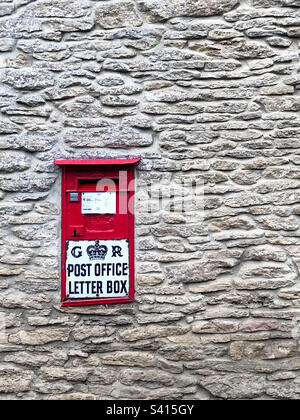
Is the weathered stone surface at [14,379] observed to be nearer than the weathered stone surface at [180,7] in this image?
Yes

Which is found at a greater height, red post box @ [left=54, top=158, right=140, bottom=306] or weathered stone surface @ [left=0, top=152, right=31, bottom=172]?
weathered stone surface @ [left=0, top=152, right=31, bottom=172]

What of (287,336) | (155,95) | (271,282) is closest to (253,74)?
(155,95)

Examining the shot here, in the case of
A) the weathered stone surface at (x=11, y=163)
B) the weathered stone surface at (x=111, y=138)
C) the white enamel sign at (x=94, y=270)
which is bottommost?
the white enamel sign at (x=94, y=270)

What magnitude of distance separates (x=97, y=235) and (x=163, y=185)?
61cm

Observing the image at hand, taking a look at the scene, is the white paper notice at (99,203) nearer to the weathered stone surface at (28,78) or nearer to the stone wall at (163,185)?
the stone wall at (163,185)

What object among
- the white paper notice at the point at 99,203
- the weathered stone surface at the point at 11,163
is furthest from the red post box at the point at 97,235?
the weathered stone surface at the point at 11,163

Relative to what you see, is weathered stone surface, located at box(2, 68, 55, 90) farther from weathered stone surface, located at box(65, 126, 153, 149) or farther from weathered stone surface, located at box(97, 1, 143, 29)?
weathered stone surface, located at box(97, 1, 143, 29)

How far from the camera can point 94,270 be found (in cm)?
290

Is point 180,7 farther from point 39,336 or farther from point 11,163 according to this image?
point 39,336

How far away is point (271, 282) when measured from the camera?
293cm

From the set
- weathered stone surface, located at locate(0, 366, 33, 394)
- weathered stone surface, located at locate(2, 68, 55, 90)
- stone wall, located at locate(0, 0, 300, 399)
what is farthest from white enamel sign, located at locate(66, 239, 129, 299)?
weathered stone surface, located at locate(2, 68, 55, 90)

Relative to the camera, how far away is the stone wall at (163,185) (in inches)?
113

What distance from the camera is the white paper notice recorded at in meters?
2.89

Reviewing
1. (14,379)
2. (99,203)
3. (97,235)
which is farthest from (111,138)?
(14,379)
